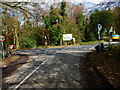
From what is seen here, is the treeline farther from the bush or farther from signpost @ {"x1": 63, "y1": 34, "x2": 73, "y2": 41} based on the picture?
signpost @ {"x1": 63, "y1": 34, "x2": 73, "y2": 41}

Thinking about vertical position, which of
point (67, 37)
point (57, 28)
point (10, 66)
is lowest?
point (10, 66)

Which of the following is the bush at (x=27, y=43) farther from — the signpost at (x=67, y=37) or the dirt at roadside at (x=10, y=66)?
the dirt at roadside at (x=10, y=66)

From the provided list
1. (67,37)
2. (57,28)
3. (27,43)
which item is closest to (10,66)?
(27,43)

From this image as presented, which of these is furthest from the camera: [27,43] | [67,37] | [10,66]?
[67,37]

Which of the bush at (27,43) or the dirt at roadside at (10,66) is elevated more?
the bush at (27,43)

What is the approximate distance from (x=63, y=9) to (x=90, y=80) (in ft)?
110

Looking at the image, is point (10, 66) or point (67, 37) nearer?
point (10, 66)

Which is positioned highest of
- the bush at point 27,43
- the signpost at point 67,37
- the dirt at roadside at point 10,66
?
the signpost at point 67,37

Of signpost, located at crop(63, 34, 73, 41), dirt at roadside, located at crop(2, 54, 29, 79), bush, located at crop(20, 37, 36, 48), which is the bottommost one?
dirt at roadside, located at crop(2, 54, 29, 79)

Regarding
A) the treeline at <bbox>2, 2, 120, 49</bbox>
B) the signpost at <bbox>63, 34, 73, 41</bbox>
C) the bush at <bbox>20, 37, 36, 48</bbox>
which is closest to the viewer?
the bush at <bbox>20, 37, 36, 48</bbox>

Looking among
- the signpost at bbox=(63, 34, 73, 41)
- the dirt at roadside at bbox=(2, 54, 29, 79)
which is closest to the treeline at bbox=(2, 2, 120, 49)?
the signpost at bbox=(63, 34, 73, 41)

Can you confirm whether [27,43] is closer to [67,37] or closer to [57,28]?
[57,28]

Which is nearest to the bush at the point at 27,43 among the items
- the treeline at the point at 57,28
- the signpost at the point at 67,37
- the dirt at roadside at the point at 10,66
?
the treeline at the point at 57,28

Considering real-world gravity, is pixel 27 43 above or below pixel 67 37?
below
